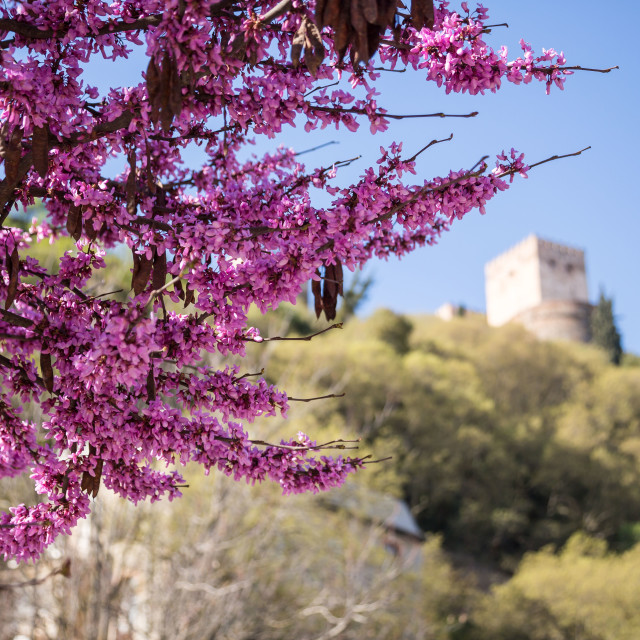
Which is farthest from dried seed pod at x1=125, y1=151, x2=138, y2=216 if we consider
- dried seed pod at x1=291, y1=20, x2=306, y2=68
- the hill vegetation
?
the hill vegetation

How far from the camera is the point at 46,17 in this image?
171 cm

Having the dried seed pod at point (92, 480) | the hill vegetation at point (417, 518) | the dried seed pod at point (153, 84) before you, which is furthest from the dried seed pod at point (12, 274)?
the hill vegetation at point (417, 518)

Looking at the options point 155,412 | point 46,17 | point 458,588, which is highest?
point 46,17

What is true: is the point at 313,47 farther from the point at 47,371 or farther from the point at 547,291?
the point at 547,291

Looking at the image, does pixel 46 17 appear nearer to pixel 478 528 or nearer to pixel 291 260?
pixel 291 260

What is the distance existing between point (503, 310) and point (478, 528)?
2974cm

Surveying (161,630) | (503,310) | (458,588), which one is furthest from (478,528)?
(503,310)

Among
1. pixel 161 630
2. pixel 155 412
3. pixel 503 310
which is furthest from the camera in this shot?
pixel 503 310

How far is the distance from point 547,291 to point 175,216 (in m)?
54.6

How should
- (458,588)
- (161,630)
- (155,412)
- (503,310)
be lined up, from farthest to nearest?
(503,310) → (458,588) → (161,630) → (155,412)

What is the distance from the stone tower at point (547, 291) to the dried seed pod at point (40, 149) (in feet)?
170

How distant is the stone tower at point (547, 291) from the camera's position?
51.9 meters

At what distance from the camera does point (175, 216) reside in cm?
177

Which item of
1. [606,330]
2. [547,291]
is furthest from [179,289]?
[547,291]
